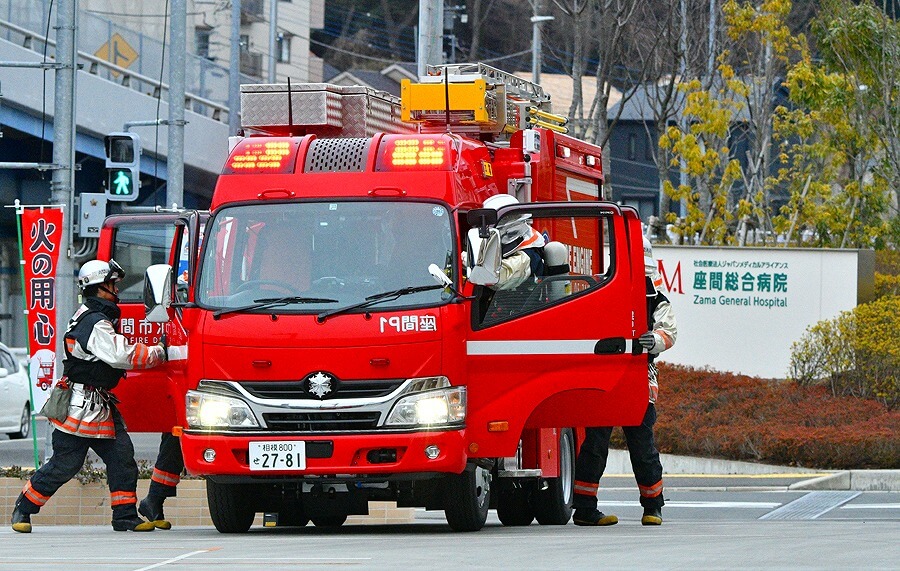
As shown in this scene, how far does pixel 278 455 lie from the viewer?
34.2ft

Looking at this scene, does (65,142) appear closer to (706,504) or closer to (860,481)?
(706,504)

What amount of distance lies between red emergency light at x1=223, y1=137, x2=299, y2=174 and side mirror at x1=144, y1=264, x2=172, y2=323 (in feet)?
2.63

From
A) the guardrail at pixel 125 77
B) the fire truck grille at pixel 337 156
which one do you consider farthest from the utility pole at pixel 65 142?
the guardrail at pixel 125 77

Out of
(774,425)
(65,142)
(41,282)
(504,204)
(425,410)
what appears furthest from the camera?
(774,425)

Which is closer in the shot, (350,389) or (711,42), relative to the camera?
(350,389)

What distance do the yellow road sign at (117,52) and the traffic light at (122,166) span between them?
16.6m

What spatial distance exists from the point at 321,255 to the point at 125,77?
86.4 ft

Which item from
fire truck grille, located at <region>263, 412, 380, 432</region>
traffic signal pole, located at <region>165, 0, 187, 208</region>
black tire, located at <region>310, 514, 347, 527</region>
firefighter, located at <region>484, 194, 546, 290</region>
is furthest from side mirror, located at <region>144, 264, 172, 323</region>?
traffic signal pole, located at <region>165, 0, 187, 208</region>

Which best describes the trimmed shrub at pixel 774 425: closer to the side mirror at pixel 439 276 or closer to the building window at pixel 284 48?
the side mirror at pixel 439 276

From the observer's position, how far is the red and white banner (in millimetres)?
16734

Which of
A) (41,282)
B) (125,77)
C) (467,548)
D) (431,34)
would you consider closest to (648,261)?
(467,548)

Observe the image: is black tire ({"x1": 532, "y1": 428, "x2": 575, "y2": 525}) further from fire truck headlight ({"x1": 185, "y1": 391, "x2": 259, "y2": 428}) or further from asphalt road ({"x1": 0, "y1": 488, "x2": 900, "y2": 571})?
fire truck headlight ({"x1": 185, "y1": 391, "x2": 259, "y2": 428})

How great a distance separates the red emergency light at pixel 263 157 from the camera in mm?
11227

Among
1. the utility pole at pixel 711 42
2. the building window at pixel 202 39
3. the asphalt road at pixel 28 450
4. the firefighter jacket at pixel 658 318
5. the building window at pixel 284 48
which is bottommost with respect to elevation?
the asphalt road at pixel 28 450
